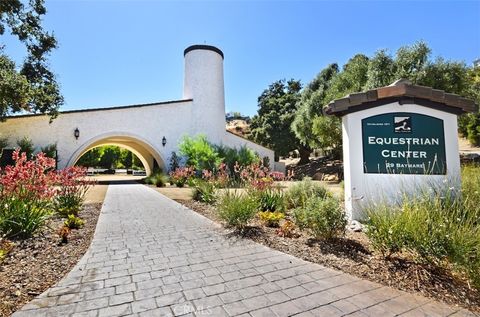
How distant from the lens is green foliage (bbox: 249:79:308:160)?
91.1 feet

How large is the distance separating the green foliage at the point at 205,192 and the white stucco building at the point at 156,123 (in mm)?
10413

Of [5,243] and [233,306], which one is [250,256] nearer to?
[233,306]

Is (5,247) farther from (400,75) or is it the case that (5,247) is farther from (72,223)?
(400,75)

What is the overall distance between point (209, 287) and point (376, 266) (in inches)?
77.1

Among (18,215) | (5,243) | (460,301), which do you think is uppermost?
(18,215)

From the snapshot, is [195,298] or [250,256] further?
[250,256]

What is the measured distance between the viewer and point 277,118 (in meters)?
28.4

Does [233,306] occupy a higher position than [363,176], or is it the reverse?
[363,176]

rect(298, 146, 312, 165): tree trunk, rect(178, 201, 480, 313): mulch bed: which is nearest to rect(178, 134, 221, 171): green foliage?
rect(178, 201, 480, 313): mulch bed

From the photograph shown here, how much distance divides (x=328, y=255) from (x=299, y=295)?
117cm

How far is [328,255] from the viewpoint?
11.5 ft

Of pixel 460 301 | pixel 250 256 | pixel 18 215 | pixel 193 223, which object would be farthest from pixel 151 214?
pixel 460 301

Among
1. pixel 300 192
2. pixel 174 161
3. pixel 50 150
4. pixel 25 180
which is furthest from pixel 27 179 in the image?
pixel 174 161

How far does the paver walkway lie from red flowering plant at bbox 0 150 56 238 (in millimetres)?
1094
